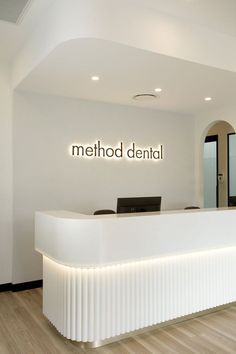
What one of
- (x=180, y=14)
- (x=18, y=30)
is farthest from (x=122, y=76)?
(x=18, y=30)

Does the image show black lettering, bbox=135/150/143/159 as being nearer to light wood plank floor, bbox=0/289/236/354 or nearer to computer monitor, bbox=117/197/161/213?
computer monitor, bbox=117/197/161/213

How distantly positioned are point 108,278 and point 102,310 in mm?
299

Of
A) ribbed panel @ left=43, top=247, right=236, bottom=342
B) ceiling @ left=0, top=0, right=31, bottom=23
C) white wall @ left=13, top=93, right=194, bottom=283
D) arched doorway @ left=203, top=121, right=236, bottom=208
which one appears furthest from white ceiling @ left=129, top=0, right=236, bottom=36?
arched doorway @ left=203, top=121, right=236, bottom=208

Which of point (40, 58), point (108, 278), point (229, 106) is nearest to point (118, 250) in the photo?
point (108, 278)

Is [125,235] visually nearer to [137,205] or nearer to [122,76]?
[137,205]

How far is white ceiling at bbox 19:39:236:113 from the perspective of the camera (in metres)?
3.51

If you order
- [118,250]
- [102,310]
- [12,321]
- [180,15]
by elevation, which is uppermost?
[180,15]

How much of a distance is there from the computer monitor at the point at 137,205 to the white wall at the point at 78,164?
5.43 feet

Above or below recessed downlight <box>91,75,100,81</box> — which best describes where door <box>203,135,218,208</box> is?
below

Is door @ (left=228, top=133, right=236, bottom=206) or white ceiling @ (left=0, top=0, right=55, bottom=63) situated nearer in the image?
white ceiling @ (left=0, top=0, right=55, bottom=63)

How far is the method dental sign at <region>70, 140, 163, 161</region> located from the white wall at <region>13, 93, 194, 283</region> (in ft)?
0.31

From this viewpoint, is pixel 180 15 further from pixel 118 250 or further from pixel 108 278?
pixel 108 278

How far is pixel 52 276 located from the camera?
3408 mm

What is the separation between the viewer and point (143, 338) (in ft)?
10.6
